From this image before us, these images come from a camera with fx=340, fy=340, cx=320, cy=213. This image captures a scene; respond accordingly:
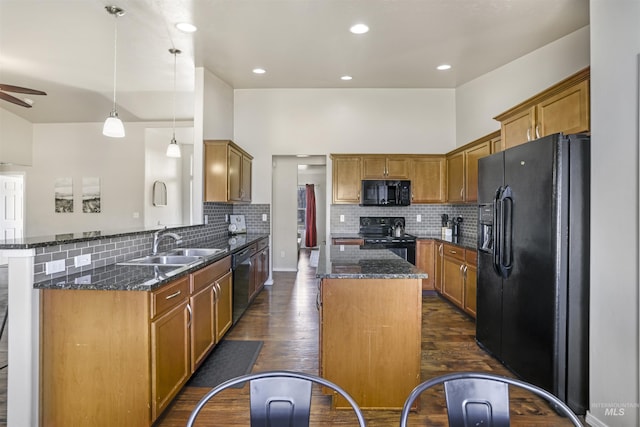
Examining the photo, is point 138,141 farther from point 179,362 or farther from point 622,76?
point 622,76

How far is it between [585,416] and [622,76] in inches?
79.1

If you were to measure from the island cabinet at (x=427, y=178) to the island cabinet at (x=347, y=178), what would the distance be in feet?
2.78

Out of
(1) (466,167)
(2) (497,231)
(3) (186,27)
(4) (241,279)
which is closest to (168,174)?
(3) (186,27)

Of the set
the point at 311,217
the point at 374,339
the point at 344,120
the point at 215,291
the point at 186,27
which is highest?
the point at 186,27

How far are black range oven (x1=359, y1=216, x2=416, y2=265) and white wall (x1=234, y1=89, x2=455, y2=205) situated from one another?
114 centimetres

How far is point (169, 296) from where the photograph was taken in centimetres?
204

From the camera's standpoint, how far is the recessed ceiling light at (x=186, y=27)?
3352 millimetres

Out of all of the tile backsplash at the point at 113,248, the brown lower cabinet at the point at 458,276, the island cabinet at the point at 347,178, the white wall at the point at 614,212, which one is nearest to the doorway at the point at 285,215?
the island cabinet at the point at 347,178

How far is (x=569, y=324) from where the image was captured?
6.99 feet

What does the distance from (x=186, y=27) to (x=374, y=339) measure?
340 cm

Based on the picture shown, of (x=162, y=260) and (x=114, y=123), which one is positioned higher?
(x=114, y=123)

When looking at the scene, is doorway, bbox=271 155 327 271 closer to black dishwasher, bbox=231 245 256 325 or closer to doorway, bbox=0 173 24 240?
black dishwasher, bbox=231 245 256 325

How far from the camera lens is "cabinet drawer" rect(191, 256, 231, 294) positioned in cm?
246

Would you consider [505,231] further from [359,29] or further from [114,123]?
[114,123]
